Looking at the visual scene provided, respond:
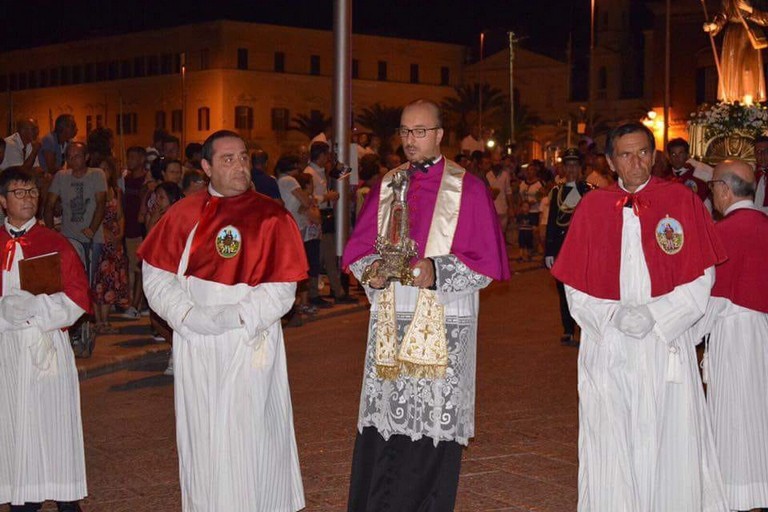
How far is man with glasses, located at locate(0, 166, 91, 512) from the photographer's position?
6.83 m

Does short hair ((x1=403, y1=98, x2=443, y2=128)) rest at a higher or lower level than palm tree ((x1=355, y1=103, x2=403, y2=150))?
lower

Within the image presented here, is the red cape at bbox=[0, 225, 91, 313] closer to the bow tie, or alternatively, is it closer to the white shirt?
the bow tie

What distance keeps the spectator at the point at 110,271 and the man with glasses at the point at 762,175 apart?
7127mm

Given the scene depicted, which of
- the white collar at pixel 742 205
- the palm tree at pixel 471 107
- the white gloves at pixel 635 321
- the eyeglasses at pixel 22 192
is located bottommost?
the white gloves at pixel 635 321

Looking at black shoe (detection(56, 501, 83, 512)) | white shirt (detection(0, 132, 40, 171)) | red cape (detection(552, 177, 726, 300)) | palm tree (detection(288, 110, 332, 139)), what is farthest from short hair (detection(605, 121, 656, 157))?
palm tree (detection(288, 110, 332, 139))

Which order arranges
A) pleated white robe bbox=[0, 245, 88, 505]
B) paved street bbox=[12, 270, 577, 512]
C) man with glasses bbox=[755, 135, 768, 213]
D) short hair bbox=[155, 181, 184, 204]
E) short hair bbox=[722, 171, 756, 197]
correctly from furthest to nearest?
short hair bbox=[155, 181, 184, 204] < man with glasses bbox=[755, 135, 768, 213] < paved street bbox=[12, 270, 577, 512] < short hair bbox=[722, 171, 756, 197] < pleated white robe bbox=[0, 245, 88, 505]

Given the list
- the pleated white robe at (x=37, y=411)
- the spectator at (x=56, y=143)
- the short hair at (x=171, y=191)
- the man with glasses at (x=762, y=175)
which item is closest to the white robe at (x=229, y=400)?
the pleated white robe at (x=37, y=411)

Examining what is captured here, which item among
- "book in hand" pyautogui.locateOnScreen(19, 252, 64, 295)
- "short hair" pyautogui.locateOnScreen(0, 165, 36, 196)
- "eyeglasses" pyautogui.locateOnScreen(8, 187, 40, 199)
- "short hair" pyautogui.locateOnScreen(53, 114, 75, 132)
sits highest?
"short hair" pyautogui.locateOnScreen(53, 114, 75, 132)

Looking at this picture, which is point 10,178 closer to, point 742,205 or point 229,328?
point 229,328

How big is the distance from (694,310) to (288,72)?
7871cm

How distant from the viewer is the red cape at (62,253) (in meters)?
6.97

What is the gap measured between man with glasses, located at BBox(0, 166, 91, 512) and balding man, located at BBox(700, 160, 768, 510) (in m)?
3.69

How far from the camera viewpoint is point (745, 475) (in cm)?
712

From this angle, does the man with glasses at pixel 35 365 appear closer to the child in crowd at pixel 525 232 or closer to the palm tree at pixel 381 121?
the child in crowd at pixel 525 232
